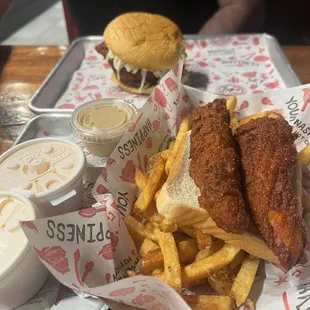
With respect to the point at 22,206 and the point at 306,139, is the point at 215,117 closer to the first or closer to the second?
the point at 306,139

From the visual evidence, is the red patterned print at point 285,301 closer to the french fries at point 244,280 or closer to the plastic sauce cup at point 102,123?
A: the french fries at point 244,280

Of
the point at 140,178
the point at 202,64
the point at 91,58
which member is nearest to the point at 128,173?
the point at 140,178

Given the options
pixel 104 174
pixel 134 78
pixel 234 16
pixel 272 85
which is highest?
pixel 104 174

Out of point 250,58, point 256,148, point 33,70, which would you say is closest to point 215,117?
point 256,148

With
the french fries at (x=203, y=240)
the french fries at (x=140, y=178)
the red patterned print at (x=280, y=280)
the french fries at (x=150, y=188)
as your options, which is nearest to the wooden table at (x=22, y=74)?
the french fries at (x=140, y=178)

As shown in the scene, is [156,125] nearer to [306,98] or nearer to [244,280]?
[306,98]
